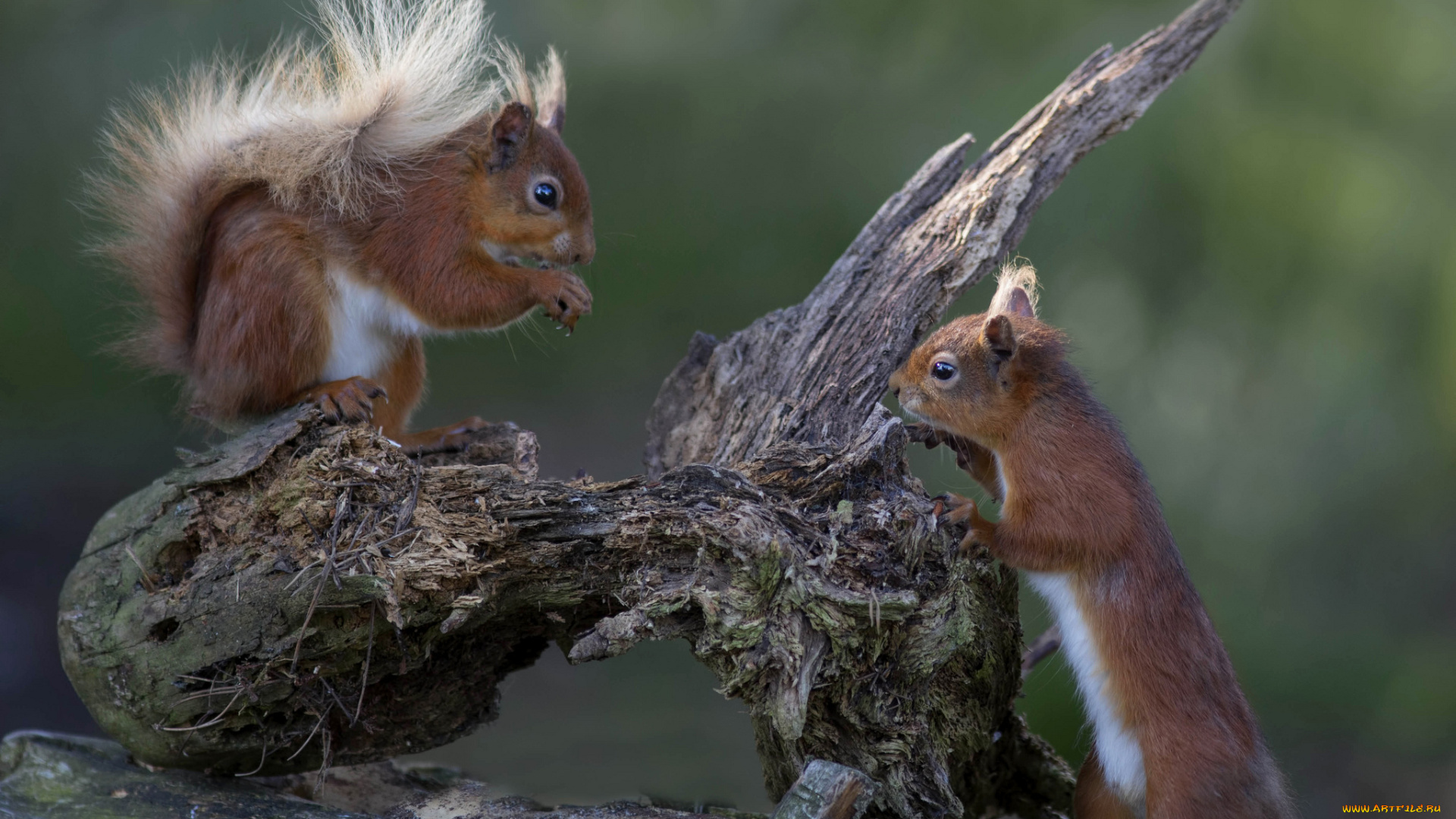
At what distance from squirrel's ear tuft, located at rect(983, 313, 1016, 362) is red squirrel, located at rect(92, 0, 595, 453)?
1.04m

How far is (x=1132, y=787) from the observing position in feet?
7.25

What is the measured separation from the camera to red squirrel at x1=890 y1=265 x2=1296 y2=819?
217 cm

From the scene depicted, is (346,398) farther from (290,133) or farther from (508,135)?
(508,135)

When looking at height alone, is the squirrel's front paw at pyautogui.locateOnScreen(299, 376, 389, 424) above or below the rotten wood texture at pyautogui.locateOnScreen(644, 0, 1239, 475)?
below

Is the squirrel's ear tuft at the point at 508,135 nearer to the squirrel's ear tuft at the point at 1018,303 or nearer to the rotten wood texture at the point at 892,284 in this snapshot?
the rotten wood texture at the point at 892,284

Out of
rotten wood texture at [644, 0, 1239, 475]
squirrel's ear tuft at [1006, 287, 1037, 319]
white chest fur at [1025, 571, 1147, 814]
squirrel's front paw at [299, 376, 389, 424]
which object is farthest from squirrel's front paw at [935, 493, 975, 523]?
squirrel's front paw at [299, 376, 389, 424]

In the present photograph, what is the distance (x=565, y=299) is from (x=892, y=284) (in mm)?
911

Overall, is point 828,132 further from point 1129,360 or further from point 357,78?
point 357,78

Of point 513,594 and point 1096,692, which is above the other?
point 513,594

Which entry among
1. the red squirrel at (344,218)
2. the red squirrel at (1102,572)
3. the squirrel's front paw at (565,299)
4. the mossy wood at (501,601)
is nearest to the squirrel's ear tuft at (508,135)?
the red squirrel at (344,218)

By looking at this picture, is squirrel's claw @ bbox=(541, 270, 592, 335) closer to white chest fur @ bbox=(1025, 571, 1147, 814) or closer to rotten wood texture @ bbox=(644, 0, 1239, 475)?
rotten wood texture @ bbox=(644, 0, 1239, 475)

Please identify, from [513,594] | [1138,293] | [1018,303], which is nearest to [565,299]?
[513,594]

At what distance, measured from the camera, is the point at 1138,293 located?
13.8ft

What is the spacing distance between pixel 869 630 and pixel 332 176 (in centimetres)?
169
